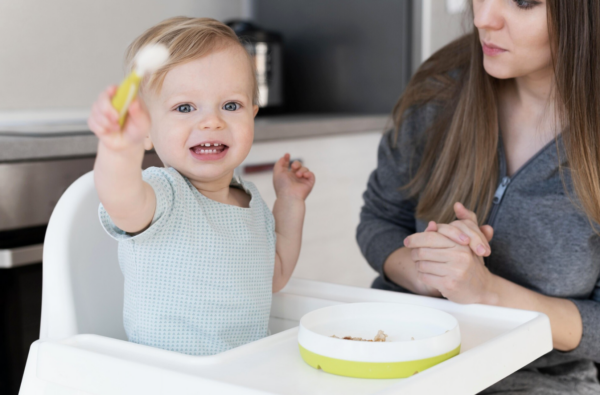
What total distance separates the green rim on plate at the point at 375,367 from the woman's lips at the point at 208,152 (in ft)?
0.90

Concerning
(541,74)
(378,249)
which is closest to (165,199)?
(378,249)

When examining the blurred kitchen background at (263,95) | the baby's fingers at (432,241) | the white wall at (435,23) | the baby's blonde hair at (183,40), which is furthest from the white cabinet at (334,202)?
the baby's blonde hair at (183,40)

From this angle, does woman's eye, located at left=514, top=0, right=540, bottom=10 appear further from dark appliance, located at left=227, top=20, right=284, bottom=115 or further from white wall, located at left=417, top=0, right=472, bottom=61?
Answer: white wall, located at left=417, top=0, right=472, bottom=61

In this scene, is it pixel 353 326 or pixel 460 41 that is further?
pixel 460 41

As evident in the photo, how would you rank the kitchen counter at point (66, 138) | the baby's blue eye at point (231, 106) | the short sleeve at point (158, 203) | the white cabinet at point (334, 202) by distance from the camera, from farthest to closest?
the white cabinet at point (334, 202)
the kitchen counter at point (66, 138)
the baby's blue eye at point (231, 106)
the short sleeve at point (158, 203)

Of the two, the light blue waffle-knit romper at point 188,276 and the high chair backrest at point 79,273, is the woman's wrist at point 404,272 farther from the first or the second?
the high chair backrest at point 79,273

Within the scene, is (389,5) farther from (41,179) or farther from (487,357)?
(487,357)

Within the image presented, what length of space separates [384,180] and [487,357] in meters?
0.74

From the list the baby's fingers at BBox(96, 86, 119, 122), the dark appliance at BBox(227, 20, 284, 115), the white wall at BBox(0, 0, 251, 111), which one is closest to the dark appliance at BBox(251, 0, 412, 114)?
the dark appliance at BBox(227, 20, 284, 115)

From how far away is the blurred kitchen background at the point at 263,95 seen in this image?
1372 millimetres

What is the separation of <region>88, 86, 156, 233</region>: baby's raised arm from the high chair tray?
0.13 meters

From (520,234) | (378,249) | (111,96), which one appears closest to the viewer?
(111,96)

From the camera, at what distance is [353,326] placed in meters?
0.74

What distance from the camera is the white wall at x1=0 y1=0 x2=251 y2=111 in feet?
6.03
